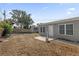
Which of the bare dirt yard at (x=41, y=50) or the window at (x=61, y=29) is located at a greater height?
the window at (x=61, y=29)

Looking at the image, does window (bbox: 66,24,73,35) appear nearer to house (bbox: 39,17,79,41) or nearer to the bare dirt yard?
house (bbox: 39,17,79,41)

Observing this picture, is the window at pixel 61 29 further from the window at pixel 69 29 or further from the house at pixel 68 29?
the window at pixel 69 29

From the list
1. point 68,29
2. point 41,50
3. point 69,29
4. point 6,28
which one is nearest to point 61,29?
point 68,29

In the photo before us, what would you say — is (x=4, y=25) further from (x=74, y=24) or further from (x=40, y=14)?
(x=74, y=24)

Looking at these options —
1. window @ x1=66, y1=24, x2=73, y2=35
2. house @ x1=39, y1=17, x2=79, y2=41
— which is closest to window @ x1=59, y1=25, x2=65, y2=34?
house @ x1=39, y1=17, x2=79, y2=41

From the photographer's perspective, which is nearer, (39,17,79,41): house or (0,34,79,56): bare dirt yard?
(0,34,79,56): bare dirt yard

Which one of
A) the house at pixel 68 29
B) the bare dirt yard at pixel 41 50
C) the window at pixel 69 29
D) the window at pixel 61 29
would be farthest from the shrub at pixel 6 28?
the bare dirt yard at pixel 41 50

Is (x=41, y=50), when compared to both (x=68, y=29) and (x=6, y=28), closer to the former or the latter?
(x=68, y=29)

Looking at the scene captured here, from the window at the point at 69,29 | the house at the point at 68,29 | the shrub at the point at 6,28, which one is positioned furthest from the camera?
the shrub at the point at 6,28

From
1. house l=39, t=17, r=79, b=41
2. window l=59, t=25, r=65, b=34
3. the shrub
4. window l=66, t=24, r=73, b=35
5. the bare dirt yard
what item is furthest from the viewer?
the shrub

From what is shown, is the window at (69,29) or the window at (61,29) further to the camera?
the window at (61,29)

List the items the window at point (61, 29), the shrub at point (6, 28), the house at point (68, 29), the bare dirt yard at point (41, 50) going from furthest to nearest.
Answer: the shrub at point (6, 28)
the window at point (61, 29)
the house at point (68, 29)
the bare dirt yard at point (41, 50)

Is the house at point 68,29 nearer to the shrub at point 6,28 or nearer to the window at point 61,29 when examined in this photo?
the window at point 61,29

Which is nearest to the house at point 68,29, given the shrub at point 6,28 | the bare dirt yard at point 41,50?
the bare dirt yard at point 41,50
